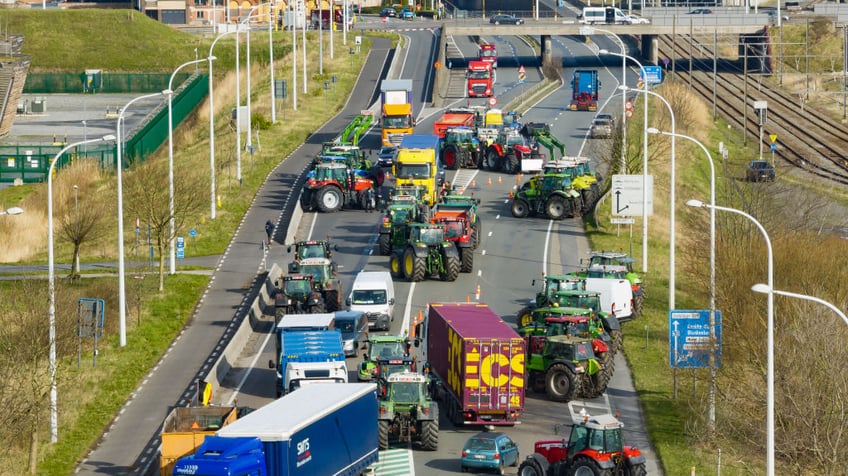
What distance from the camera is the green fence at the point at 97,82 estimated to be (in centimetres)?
16735

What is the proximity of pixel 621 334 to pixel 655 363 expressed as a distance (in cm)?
281

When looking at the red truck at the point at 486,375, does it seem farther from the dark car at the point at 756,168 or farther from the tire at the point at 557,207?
the dark car at the point at 756,168

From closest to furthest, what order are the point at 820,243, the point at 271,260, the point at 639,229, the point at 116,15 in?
1. the point at 820,243
2. the point at 271,260
3. the point at 639,229
4. the point at 116,15

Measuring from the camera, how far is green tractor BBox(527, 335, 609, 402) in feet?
176

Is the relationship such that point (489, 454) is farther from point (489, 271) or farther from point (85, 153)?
point (85, 153)

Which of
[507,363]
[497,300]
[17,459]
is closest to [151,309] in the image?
[497,300]

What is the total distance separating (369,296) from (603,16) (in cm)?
10500

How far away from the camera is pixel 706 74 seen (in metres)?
156

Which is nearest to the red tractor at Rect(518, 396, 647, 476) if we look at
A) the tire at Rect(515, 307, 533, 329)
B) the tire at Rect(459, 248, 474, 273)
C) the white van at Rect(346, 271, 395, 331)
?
the tire at Rect(515, 307, 533, 329)

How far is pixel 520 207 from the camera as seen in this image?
86062 mm

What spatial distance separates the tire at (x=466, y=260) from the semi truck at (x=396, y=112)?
96.2 ft

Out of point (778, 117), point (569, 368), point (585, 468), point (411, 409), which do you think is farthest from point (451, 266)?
point (778, 117)

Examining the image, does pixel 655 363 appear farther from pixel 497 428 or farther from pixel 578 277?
pixel 497 428

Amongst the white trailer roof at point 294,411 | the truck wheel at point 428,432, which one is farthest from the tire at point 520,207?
the white trailer roof at point 294,411
